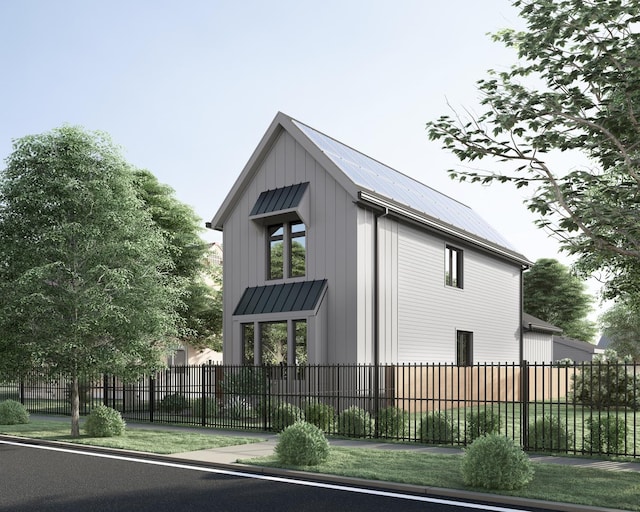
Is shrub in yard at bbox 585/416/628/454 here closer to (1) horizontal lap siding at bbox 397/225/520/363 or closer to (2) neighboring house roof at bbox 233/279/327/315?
(2) neighboring house roof at bbox 233/279/327/315

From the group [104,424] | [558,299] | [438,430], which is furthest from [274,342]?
[558,299]

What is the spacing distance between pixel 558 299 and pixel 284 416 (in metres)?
58.4

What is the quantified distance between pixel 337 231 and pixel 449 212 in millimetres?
9531

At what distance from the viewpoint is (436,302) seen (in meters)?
26.4

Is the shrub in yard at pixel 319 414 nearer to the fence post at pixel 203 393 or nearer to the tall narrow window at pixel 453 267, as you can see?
the fence post at pixel 203 393

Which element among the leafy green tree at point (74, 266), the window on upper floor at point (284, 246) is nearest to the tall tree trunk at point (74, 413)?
the leafy green tree at point (74, 266)

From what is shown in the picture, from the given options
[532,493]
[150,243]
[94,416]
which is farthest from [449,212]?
[532,493]

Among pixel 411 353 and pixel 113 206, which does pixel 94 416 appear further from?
pixel 411 353

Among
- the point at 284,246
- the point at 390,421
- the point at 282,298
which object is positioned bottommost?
the point at 390,421

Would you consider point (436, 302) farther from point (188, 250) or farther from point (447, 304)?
point (188, 250)

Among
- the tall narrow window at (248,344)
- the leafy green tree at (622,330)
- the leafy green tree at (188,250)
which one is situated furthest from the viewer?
the leafy green tree at (622,330)

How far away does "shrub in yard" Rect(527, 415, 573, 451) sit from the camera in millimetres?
14031

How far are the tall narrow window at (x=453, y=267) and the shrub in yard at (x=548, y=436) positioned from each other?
42.6 ft

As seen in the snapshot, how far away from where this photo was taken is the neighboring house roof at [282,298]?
2225 cm
